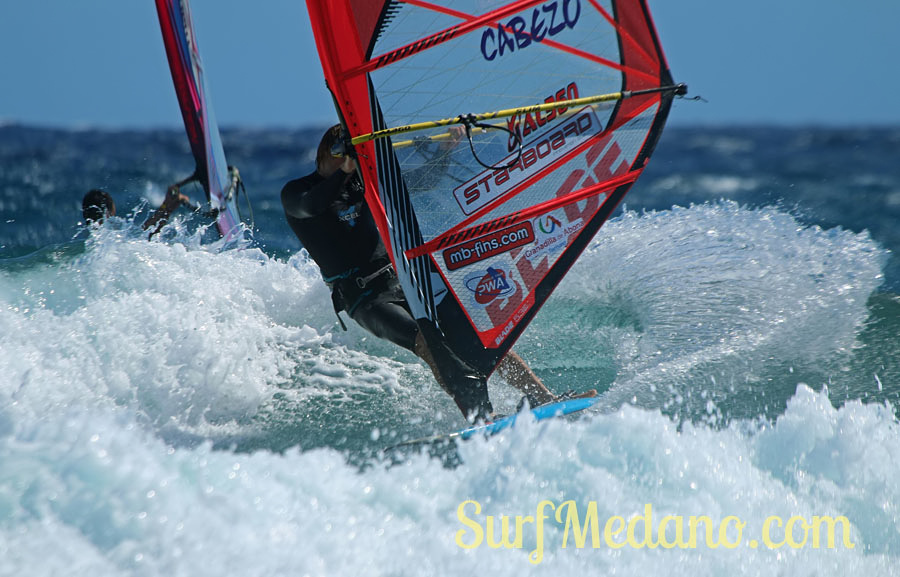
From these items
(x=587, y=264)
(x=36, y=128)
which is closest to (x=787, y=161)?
(x=587, y=264)

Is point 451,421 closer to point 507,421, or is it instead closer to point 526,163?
point 507,421

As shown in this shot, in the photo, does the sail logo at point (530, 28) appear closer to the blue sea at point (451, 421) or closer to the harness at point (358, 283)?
the harness at point (358, 283)

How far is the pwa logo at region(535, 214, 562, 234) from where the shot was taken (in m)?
3.33

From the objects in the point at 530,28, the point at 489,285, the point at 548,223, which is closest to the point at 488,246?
the point at 489,285

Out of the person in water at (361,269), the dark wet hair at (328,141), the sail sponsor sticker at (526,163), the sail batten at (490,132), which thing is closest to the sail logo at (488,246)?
the sail batten at (490,132)

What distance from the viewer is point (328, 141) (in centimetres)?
322

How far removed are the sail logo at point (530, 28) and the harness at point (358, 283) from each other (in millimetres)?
1076

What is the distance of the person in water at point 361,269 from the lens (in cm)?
326

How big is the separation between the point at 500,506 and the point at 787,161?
52.9 feet

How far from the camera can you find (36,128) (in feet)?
70.0

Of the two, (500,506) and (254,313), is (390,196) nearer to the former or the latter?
(500,506)

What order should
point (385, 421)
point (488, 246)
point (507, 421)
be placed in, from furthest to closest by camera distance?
point (385, 421) < point (488, 246) < point (507, 421)

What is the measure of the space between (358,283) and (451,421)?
0.76 m

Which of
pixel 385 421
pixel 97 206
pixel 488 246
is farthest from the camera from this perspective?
pixel 97 206
